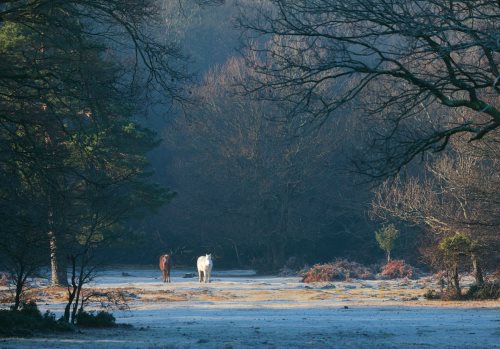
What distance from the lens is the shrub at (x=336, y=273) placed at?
47125 mm

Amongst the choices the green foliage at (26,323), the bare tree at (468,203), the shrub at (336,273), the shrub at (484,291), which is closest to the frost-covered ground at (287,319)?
the green foliage at (26,323)

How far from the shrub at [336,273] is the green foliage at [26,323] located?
29.9 m

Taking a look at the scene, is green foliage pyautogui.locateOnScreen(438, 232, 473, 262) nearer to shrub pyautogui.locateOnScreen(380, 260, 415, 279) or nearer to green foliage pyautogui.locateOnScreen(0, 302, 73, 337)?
shrub pyautogui.locateOnScreen(380, 260, 415, 279)

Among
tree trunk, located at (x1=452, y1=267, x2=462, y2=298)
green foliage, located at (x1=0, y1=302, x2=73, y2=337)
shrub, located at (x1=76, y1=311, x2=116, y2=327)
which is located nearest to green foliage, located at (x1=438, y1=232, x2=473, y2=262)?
tree trunk, located at (x1=452, y1=267, x2=462, y2=298)

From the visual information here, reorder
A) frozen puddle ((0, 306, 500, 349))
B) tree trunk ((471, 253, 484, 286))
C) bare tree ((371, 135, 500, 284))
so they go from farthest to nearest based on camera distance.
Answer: tree trunk ((471, 253, 484, 286)), bare tree ((371, 135, 500, 284)), frozen puddle ((0, 306, 500, 349))

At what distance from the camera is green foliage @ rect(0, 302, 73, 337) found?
15.7m

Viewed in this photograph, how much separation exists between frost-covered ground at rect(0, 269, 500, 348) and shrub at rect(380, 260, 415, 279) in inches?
194

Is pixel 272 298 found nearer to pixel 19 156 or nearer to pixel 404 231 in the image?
pixel 19 156

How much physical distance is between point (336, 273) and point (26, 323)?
108 ft

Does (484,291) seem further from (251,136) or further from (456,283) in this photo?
(251,136)

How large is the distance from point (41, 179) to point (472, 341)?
7.95m

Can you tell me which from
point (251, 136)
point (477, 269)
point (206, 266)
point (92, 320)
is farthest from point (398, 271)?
point (92, 320)

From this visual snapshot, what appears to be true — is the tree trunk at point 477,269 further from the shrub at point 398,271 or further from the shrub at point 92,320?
the shrub at point 92,320

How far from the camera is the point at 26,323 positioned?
16516mm
